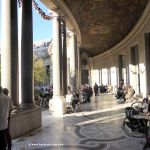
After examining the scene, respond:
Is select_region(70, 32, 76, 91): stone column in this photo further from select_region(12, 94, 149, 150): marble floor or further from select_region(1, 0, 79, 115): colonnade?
select_region(1, 0, 79, 115): colonnade

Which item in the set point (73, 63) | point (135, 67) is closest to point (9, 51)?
point (73, 63)

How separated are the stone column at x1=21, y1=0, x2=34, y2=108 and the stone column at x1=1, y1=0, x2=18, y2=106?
1267 mm

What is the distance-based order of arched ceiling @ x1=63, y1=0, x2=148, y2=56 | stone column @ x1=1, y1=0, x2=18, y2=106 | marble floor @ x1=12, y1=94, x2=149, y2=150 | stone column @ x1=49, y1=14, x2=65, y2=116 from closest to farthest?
marble floor @ x1=12, y1=94, x2=149, y2=150 < stone column @ x1=1, y1=0, x2=18, y2=106 < stone column @ x1=49, y1=14, x2=65, y2=116 < arched ceiling @ x1=63, y1=0, x2=148, y2=56

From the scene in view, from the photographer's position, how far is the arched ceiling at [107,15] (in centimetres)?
1795

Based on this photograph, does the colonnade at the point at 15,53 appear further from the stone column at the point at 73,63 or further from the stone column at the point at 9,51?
the stone column at the point at 73,63

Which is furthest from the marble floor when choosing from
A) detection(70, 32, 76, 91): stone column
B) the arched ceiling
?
detection(70, 32, 76, 91): stone column

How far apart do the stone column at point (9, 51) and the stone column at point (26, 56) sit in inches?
49.9

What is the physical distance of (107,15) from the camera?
21.7 m

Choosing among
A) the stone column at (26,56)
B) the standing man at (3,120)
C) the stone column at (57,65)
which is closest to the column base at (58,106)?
the stone column at (57,65)

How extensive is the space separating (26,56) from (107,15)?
12.5m

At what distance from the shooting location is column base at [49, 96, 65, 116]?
15.3 m

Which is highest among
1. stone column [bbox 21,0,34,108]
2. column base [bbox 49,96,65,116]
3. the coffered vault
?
the coffered vault

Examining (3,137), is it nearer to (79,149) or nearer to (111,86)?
(79,149)

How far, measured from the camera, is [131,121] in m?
9.59
